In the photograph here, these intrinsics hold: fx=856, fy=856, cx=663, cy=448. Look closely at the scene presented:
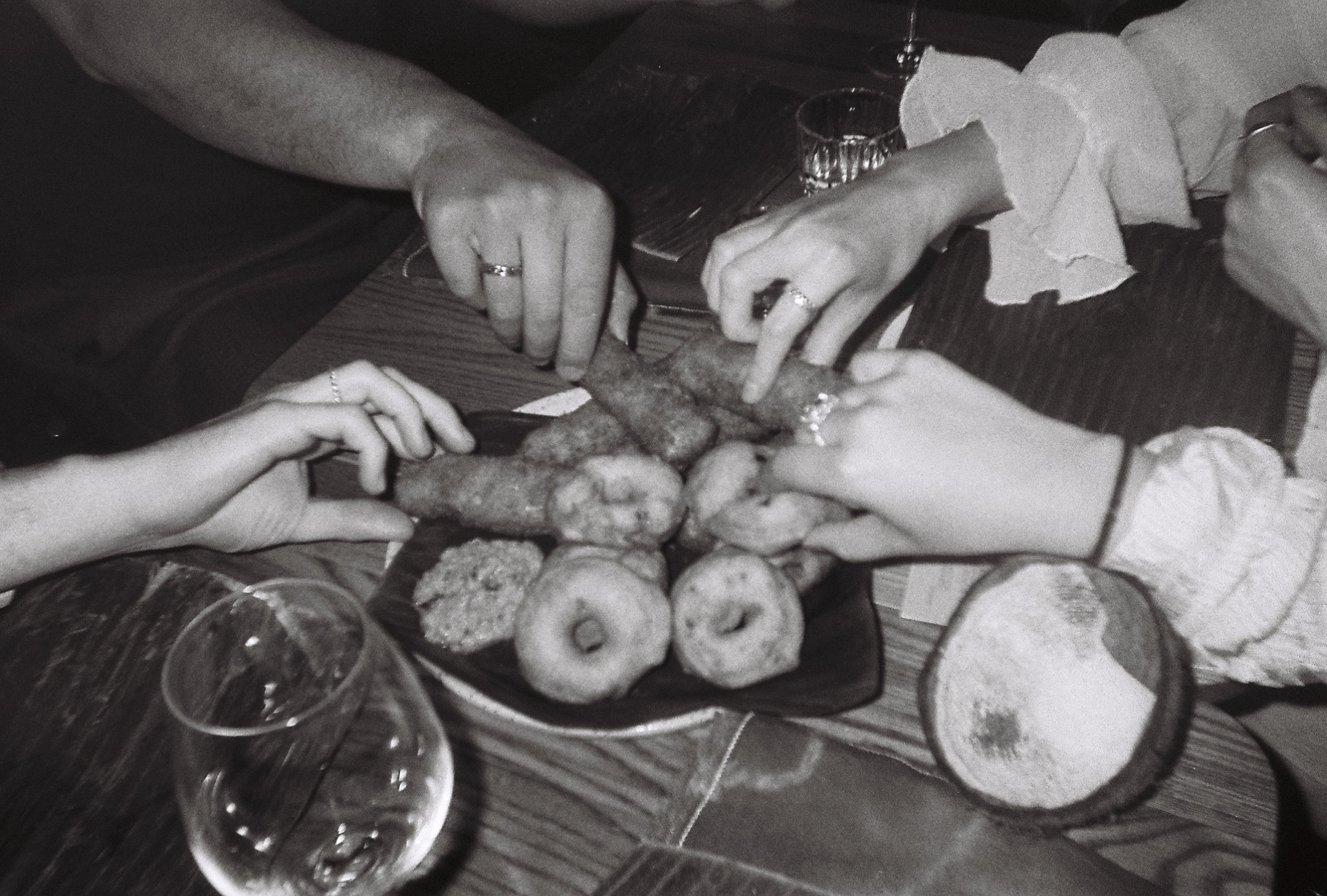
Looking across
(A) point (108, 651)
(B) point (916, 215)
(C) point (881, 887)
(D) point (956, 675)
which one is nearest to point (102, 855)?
(A) point (108, 651)

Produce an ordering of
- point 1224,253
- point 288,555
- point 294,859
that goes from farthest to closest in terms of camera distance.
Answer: point 1224,253, point 288,555, point 294,859

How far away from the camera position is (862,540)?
3.99ft

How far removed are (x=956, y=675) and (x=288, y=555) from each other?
3.54 ft

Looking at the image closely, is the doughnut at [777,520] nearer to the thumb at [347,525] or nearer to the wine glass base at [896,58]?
the thumb at [347,525]

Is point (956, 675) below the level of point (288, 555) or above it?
above

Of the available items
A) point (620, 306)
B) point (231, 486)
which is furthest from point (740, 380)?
point (231, 486)

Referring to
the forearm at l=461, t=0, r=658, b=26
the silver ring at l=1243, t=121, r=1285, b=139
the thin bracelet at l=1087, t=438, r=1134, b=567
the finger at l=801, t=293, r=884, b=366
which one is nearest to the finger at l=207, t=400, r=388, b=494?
the finger at l=801, t=293, r=884, b=366

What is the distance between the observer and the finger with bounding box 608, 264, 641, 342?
68.2 inches

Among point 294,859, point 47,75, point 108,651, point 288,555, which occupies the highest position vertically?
point 294,859

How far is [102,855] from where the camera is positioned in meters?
0.91

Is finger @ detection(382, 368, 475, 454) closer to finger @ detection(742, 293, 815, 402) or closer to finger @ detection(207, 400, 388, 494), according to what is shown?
finger @ detection(207, 400, 388, 494)

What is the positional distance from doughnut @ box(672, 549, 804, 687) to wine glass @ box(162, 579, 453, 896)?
469mm

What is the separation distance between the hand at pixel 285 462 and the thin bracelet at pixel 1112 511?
1.04 meters

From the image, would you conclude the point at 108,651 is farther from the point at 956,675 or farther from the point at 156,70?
the point at 156,70
